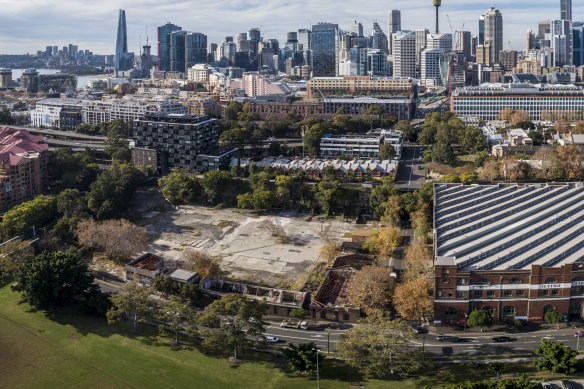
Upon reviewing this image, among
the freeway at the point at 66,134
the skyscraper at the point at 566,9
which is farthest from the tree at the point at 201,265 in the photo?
the skyscraper at the point at 566,9

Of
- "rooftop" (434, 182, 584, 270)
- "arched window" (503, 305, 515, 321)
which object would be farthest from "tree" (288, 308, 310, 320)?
"arched window" (503, 305, 515, 321)

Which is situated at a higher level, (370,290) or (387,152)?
(387,152)

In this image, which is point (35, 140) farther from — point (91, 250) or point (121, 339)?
point (121, 339)

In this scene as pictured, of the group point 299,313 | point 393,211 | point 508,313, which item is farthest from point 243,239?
point 508,313

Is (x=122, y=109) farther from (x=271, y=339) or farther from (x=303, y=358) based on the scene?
(x=303, y=358)

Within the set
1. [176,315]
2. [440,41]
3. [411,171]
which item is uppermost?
[440,41]

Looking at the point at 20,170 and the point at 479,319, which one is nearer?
the point at 479,319

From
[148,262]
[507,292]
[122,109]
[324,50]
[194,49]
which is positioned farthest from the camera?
[194,49]

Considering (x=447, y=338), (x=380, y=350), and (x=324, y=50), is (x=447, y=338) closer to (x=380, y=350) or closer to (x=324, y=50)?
(x=380, y=350)

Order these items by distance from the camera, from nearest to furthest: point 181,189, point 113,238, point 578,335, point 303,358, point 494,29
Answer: point 303,358 < point 578,335 < point 113,238 < point 181,189 < point 494,29
